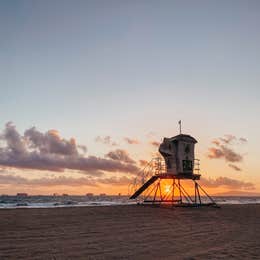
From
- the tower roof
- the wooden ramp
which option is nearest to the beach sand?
the tower roof

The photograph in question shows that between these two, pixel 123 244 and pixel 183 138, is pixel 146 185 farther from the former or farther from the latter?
pixel 123 244

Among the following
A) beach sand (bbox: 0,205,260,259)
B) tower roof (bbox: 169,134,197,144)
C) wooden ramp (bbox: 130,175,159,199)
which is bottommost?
beach sand (bbox: 0,205,260,259)

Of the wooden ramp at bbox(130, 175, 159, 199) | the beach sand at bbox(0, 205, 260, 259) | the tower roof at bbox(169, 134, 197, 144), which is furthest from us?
the wooden ramp at bbox(130, 175, 159, 199)

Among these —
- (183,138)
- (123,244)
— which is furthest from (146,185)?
(123,244)

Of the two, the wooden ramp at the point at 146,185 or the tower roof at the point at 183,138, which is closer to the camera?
the tower roof at the point at 183,138

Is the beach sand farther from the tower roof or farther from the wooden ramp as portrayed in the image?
the wooden ramp

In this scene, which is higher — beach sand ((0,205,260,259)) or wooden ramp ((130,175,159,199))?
wooden ramp ((130,175,159,199))

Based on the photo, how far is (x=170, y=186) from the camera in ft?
159

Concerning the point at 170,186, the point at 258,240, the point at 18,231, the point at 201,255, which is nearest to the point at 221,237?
the point at 258,240

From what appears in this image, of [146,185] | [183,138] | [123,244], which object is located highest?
[183,138]

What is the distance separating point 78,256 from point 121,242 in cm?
301

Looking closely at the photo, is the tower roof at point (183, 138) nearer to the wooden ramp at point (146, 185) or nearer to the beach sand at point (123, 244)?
the wooden ramp at point (146, 185)

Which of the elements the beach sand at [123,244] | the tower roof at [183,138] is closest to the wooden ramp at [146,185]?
the tower roof at [183,138]

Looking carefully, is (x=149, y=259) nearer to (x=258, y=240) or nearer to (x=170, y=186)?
(x=258, y=240)
